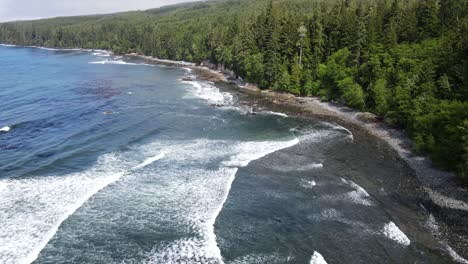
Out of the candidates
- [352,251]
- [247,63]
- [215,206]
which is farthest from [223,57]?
[352,251]

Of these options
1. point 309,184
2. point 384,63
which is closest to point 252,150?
point 309,184

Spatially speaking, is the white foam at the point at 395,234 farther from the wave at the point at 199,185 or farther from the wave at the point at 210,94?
the wave at the point at 210,94

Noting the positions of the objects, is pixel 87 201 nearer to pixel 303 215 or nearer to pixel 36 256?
pixel 36 256

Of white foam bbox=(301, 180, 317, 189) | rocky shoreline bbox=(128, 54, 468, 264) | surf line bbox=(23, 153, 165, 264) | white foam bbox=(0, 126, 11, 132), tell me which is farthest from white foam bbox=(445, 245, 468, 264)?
white foam bbox=(0, 126, 11, 132)

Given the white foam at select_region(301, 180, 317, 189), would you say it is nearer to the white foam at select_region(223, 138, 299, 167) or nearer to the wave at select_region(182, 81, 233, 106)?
the white foam at select_region(223, 138, 299, 167)

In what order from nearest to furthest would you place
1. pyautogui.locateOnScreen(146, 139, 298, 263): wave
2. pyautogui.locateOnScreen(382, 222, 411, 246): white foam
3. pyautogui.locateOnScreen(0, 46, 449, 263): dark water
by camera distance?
pyautogui.locateOnScreen(146, 139, 298, 263): wave
pyautogui.locateOnScreen(0, 46, 449, 263): dark water
pyautogui.locateOnScreen(382, 222, 411, 246): white foam

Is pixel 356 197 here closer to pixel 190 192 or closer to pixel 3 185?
pixel 190 192
